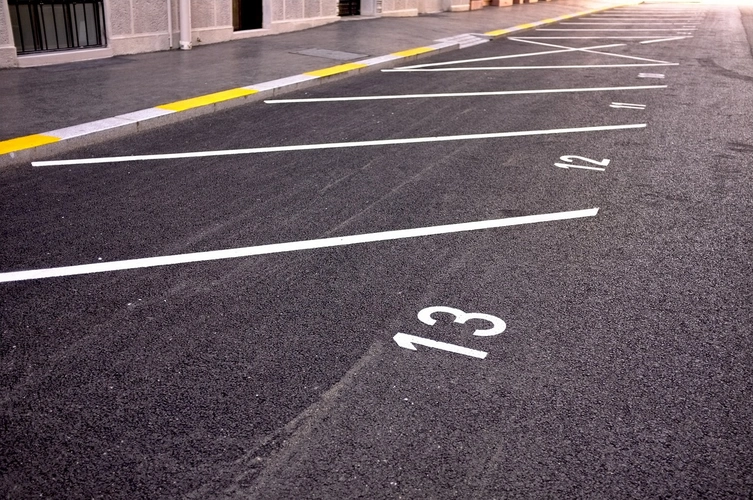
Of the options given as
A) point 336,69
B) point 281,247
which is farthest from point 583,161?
point 336,69

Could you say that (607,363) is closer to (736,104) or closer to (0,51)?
(736,104)

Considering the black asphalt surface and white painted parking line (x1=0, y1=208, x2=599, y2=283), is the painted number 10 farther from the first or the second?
white painted parking line (x1=0, y1=208, x2=599, y2=283)

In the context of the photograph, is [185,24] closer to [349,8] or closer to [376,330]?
[349,8]

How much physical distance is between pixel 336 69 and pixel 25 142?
618cm

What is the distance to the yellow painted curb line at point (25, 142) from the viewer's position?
7082 mm

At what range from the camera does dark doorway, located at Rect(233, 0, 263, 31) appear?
51.6ft

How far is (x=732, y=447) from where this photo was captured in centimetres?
326

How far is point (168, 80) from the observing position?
10.9m

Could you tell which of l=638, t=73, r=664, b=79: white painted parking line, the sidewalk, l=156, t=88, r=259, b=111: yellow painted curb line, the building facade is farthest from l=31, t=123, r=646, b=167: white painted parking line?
the building facade

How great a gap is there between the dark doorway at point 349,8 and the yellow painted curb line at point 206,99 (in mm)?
10425

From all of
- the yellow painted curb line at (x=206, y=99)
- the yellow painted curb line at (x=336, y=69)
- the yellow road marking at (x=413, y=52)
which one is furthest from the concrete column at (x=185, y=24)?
the yellow painted curb line at (x=206, y=99)

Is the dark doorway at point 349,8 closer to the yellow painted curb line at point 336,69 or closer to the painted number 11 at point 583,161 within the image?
the yellow painted curb line at point 336,69

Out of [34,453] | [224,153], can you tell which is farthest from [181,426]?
[224,153]

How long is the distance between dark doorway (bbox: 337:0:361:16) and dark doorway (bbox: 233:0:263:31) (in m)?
3.92
